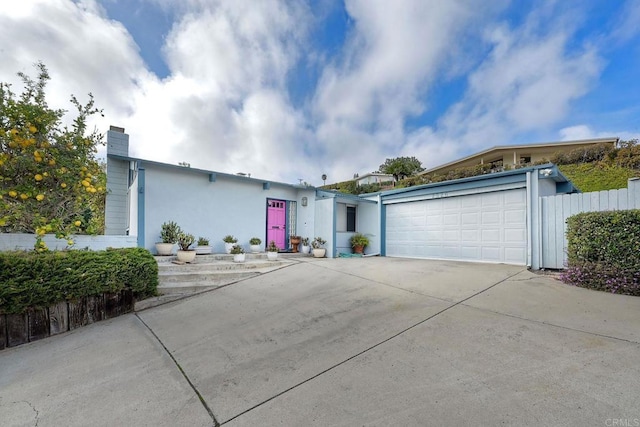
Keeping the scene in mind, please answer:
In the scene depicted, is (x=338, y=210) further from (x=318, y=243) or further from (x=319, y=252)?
(x=319, y=252)

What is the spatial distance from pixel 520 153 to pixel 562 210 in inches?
757

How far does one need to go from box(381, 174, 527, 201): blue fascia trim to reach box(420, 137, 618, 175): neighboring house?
1352cm

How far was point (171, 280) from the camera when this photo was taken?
18.6 ft

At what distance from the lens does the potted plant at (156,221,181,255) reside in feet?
24.1

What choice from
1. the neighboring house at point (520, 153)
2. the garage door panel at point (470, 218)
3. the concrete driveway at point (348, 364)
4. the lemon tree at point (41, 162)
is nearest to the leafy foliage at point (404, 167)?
the neighboring house at point (520, 153)

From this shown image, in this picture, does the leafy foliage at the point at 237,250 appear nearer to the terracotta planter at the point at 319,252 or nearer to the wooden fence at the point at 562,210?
the terracotta planter at the point at 319,252

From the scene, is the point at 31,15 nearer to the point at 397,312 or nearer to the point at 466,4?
the point at 397,312

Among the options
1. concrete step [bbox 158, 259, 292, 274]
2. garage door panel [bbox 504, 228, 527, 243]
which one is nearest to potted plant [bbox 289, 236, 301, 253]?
concrete step [bbox 158, 259, 292, 274]

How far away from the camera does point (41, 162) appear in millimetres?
3625

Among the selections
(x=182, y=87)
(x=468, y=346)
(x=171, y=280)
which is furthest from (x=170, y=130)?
(x=468, y=346)

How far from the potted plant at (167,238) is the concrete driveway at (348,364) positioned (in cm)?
306

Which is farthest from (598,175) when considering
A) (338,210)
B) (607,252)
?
(338,210)

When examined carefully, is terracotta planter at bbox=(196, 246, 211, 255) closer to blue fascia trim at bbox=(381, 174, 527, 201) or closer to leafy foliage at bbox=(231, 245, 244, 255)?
leafy foliage at bbox=(231, 245, 244, 255)

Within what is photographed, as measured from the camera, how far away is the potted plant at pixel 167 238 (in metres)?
7.36
